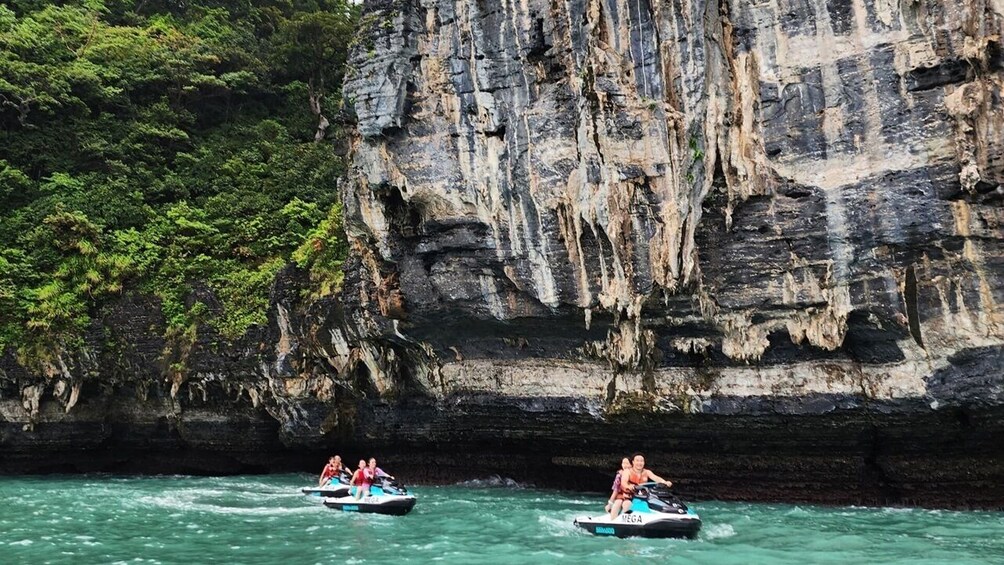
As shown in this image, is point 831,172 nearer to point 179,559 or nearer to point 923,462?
point 923,462

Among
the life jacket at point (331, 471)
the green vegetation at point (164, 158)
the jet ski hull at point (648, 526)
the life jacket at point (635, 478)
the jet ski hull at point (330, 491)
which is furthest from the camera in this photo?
the green vegetation at point (164, 158)

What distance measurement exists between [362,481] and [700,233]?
26.7 ft

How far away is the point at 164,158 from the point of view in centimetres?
2709

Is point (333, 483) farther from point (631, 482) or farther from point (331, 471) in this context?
point (631, 482)

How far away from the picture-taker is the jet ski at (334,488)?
54.0 feet

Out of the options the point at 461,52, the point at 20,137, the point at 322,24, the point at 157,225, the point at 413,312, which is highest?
the point at 322,24

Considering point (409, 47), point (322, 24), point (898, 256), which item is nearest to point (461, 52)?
point (409, 47)

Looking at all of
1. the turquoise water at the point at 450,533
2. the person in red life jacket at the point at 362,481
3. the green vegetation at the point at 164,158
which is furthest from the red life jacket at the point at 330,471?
the green vegetation at the point at 164,158

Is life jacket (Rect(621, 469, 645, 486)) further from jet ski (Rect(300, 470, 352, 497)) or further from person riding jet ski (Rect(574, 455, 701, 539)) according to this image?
jet ski (Rect(300, 470, 352, 497))

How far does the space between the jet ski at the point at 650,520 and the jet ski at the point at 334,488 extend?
597 centimetres

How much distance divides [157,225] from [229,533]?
13.9 m

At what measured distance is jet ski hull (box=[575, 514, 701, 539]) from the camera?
1166 cm

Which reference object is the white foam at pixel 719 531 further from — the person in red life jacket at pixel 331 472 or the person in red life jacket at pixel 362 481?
the person in red life jacket at pixel 331 472

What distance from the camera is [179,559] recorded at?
10875 mm
